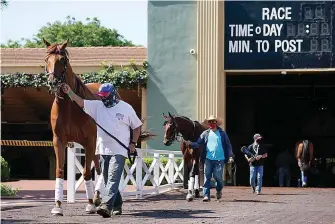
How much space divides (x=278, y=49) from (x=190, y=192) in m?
12.8

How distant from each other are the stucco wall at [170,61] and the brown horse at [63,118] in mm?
16166

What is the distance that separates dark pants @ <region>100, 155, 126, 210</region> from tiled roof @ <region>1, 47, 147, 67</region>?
60.2 feet

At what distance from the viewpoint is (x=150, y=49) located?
29.2m

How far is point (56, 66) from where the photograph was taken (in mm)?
11906

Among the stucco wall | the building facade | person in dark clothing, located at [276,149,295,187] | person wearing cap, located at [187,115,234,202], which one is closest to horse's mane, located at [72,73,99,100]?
person wearing cap, located at [187,115,234,202]

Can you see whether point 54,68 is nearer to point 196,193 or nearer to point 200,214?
point 200,214

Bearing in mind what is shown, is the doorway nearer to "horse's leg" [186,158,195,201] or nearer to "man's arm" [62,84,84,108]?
"horse's leg" [186,158,195,201]

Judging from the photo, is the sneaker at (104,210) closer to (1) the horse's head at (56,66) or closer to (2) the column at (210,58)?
(1) the horse's head at (56,66)

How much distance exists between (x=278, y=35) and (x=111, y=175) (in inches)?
723

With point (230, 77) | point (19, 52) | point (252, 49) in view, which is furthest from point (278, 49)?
point (19, 52)

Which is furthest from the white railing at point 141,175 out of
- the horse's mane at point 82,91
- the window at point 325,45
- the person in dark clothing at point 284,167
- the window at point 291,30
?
the person in dark clothing at point 284,167

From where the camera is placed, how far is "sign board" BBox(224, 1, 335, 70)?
1098 inches

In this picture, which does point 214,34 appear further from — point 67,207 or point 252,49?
point 67,207

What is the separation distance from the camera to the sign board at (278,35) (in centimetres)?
2789
